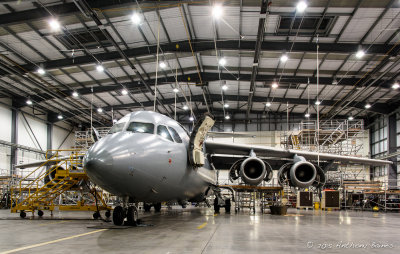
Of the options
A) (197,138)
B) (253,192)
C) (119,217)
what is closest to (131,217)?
(119,217)

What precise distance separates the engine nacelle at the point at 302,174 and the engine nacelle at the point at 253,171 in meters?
1.34

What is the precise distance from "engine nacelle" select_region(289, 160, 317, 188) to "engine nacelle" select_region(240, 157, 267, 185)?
134 cm

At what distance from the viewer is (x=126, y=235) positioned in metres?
6.47

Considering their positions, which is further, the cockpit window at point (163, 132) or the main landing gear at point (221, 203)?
the main landing gear at point (221, 203)

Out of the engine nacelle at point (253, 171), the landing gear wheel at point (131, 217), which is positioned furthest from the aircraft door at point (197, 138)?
the engine nacelle at point (253, 171)

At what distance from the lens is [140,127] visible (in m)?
8.48

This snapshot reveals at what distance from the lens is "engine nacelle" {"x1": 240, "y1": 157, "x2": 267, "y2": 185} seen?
40.9 feet

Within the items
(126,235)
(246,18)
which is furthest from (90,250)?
(246,18)

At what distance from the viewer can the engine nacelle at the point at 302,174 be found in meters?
13.0

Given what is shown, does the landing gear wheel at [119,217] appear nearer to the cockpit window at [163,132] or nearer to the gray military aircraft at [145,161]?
the gray military aircraft at [145,161]

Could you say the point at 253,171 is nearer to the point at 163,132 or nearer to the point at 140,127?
the point at 163,132

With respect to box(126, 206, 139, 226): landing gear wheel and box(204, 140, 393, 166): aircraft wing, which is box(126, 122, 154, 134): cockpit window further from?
box(204, 140, 393, 166): aircraft wing

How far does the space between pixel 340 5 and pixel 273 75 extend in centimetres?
1022

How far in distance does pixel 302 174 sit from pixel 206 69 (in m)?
15.6
